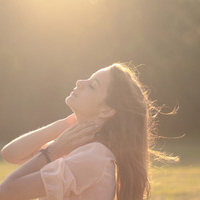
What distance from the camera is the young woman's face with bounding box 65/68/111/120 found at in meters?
2.80

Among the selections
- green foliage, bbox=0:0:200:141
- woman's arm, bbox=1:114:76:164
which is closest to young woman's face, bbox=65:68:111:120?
woman's arm, bbox=1:114:76:164

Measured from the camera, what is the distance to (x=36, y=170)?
8.40 feet

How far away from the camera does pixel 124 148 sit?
108 inches

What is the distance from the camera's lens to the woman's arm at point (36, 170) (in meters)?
2.43

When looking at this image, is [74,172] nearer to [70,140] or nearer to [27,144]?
[70,140]

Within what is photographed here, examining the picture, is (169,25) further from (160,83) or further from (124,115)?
(124,115)

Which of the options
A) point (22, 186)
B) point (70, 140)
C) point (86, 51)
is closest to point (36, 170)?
point (22, 186)

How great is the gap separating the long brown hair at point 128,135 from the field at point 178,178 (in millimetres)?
2059

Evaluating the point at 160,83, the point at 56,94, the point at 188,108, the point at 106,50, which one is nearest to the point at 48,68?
the point at 56,94

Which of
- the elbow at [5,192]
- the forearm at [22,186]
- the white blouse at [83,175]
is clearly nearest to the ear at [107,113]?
the white blouse at [83,175]

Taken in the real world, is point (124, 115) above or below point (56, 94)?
below

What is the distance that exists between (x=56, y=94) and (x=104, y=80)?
16371mm

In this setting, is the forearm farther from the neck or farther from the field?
the field

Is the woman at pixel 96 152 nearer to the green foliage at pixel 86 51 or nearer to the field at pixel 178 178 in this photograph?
the field at pixel 178 178
